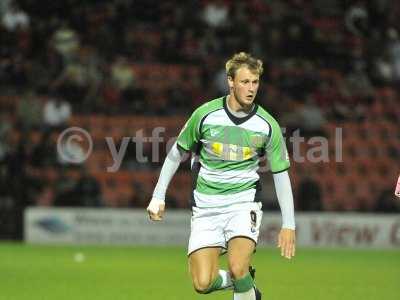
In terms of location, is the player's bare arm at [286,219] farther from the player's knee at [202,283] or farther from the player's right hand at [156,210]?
the player's right hand at [156,210]

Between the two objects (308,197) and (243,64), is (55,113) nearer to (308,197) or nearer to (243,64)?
(308,197)

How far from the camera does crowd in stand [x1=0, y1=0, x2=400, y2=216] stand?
62.3 ft

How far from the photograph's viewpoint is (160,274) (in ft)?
43.0

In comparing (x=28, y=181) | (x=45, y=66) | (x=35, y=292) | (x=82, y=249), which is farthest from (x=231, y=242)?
(x=45, y=66)

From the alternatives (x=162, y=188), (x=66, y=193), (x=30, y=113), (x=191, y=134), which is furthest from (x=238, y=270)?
Result: (x=30, y=113)

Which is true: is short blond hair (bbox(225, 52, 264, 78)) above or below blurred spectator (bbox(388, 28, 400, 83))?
below

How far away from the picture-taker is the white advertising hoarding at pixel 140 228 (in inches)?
702

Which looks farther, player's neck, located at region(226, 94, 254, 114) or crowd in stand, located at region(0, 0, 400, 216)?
crowd in stand, located at region(0, 0, 400, 216)

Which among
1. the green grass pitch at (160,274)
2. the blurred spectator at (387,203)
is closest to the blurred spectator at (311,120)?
the blurred spectator at (387,203)

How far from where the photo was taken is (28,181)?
59.6ft

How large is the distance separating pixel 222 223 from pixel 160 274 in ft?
17.3

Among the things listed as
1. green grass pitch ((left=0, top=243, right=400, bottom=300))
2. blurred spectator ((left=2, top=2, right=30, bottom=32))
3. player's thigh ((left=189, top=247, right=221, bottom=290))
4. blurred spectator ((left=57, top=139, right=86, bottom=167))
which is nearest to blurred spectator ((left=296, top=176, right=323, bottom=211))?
green grass pitch ((left=0, top=243, right=400, bottom=300))

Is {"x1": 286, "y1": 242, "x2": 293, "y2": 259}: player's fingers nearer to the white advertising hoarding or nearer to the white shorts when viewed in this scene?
the white shorts

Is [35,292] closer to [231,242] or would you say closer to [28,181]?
[231,242]
